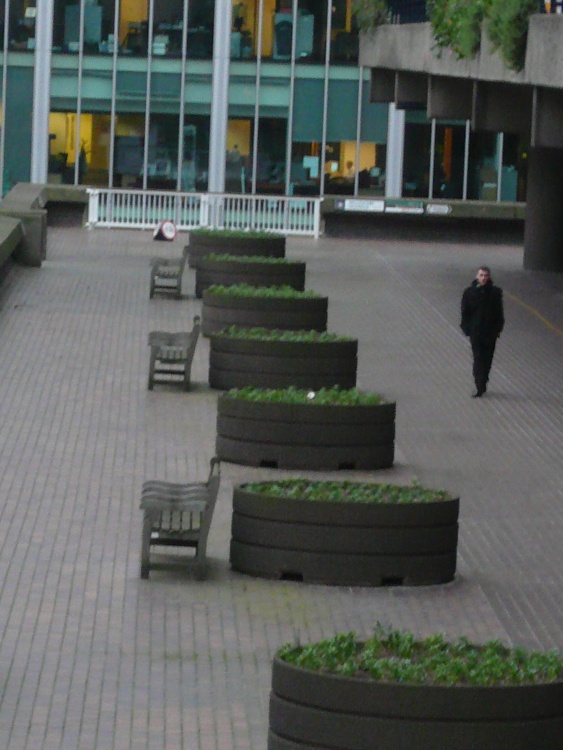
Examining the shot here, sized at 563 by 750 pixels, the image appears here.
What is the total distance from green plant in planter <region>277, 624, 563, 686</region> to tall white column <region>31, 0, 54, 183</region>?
46251mm

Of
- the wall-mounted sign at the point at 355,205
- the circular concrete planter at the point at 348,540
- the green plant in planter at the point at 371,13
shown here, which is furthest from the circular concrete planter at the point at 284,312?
the wall-mounted sign at the point at 355,205

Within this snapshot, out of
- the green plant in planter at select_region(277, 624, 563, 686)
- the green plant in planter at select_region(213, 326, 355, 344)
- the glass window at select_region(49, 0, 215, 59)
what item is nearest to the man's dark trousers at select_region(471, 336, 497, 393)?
the green plant in planter at select_region(213, 326, 355, 344)

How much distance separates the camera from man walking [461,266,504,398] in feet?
76.0

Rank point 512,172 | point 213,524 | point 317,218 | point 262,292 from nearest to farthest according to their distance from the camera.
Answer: point 213,524 < point 262,292 < point 317,218 < point 512,172

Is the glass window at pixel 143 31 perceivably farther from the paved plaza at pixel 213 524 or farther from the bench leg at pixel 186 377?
the bench leg at pixel 186 377

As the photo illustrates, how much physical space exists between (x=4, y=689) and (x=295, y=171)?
44.9 metres

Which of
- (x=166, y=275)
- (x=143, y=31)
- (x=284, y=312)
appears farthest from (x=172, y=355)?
(x=143, y=31)

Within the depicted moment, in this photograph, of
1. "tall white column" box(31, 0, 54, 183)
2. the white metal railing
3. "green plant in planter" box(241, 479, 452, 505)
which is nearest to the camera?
"green plant in planter" box(241, 479, 452, 505)

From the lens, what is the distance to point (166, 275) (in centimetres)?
3303

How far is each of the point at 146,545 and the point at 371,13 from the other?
3255cm

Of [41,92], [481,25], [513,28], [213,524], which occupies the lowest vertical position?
[213,524]

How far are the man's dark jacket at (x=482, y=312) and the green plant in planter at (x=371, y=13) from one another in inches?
872

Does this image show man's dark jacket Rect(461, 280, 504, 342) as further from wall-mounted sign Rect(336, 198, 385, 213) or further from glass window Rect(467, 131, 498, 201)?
glass window Rect(467, 131, 498, 201)

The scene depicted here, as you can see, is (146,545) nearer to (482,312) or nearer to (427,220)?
(482,312)
